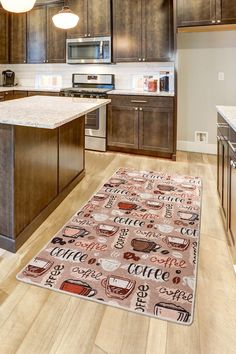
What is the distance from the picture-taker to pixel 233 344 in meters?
1.49

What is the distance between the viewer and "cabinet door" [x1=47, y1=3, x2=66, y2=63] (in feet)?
18.3

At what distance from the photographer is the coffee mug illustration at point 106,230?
2549 mm

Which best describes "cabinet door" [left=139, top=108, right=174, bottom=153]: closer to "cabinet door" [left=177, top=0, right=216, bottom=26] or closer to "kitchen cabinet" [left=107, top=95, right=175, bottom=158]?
"kitchen cabinet" [left=107, top=95, right=175, bottom=158]

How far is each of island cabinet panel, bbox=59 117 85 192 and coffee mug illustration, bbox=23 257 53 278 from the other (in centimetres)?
113

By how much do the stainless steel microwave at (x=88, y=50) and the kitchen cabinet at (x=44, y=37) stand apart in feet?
0.68

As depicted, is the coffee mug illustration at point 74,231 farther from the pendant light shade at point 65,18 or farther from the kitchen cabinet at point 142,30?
the kitchen cabinet at point 142,30

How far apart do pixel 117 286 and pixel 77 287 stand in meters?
0.25

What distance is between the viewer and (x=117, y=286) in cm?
189

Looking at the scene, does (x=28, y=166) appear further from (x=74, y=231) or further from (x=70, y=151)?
(x=70, y=151)

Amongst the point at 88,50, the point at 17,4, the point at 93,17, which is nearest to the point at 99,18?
the point at 93,17

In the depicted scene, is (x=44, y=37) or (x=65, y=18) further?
(x=44, y=37)

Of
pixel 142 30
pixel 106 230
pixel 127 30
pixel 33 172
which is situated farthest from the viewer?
pixel 127 30

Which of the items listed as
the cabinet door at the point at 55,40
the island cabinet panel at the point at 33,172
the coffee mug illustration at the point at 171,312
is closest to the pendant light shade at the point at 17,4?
the island cabinet panel at the point at 33,172

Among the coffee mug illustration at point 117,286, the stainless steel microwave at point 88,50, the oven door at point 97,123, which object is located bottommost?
the coffee mug illustration at point 117,286
